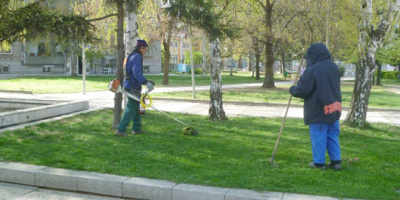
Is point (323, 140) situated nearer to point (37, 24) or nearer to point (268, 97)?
point (37, 24)

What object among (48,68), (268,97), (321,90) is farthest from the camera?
(48,68)

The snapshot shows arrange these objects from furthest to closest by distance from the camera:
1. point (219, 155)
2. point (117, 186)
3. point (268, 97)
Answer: point (268, 97), point (219, 155), point (117, 186)

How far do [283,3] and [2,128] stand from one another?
57.0 feet

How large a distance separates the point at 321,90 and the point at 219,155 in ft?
6.38

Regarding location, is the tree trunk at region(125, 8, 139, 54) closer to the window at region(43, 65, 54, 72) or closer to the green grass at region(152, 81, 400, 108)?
the green grass at region(152, 81, 400, 108)

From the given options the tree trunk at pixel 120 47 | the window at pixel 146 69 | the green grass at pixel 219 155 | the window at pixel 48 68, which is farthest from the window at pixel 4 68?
the tree trunk at pixel 120 47

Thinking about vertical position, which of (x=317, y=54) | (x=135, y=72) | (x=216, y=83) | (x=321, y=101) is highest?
(x=317, y=54)

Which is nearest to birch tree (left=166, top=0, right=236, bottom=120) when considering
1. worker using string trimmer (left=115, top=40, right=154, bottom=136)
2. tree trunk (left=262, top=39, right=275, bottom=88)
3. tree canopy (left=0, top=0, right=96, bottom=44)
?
worker using string trimmer (left=115, top=40, right=154, bottom=136)

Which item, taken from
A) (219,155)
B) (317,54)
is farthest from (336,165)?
(219,155)

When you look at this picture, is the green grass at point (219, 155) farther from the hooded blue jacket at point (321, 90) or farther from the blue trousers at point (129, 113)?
the hooded blue jacket at point (321, 90)

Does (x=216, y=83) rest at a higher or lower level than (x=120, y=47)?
lower

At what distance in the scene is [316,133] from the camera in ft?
18.8

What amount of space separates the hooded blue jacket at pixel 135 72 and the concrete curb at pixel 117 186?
2.70 m

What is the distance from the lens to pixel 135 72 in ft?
25.2
